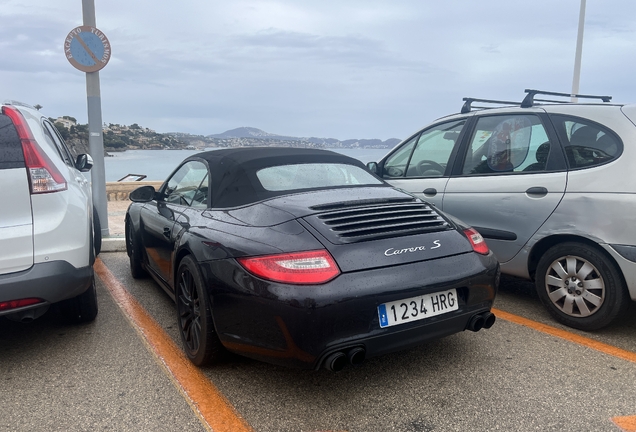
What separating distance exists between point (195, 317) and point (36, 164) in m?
1.36

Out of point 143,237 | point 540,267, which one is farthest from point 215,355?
point 540,267

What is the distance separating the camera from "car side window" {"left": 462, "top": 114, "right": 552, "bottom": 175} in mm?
3965

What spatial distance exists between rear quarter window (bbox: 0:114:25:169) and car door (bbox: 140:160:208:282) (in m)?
1.02

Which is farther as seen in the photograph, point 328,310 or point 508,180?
point 508,180

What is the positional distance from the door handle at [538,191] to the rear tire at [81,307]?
3.35 m

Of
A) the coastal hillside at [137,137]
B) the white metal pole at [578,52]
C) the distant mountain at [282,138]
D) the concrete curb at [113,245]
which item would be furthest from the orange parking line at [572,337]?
the white metal pole at [578,52]

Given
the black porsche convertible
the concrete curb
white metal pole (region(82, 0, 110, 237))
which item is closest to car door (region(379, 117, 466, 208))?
the black porsche convertible

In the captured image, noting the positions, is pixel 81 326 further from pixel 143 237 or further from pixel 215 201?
pixel 215 201

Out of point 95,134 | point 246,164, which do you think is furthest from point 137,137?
point 246,164

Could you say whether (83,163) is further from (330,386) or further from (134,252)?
(330,386)

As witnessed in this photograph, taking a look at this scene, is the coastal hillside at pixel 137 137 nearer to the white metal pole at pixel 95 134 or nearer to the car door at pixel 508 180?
the white metal pole at pixel 95 134

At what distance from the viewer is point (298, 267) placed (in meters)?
2.44

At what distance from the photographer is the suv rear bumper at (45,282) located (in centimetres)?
291

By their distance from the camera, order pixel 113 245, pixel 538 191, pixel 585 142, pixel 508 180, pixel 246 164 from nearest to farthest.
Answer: pixel 246 164
pixel 585 142
pixel 538 191
pixel 508 180
pixel 113 245
